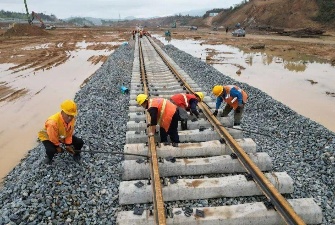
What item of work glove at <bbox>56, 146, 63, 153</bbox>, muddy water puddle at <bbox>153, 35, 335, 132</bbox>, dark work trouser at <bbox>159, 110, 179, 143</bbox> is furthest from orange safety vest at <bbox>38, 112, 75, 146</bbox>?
muddy water puddle at <bbox>153, 35, 335, 132</bbox>

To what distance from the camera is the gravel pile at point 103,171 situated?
13.2 ft

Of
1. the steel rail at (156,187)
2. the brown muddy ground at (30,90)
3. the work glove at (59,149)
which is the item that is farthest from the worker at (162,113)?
the brown muddy ground at (30,90)

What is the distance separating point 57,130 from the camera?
4.88 metres

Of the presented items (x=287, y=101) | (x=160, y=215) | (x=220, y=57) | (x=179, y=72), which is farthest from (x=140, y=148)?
(x=220, y=57)

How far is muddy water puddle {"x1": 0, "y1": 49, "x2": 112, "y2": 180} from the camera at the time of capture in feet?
26.2

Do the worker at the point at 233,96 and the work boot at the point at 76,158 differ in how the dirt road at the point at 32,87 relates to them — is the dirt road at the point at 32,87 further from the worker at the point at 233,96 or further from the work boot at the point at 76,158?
the worker at the point at 233,96

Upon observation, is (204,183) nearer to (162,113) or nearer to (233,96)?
(162,113)

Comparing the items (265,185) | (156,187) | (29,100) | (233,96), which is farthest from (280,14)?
(156,187)

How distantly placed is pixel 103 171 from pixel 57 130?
103 centimetres

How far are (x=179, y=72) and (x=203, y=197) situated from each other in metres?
8.46

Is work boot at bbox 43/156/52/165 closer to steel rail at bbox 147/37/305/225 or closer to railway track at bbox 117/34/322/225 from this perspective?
railway track at bbox 117/34/322/225

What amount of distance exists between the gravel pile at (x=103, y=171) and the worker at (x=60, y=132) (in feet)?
0.65

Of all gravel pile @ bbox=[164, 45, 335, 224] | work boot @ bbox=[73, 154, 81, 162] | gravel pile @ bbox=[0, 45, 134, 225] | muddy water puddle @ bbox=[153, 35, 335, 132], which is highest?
work boot @ bbox=[73, 154, 81, 162]

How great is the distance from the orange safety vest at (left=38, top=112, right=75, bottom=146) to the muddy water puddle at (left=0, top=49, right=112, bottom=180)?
8.03 ft
